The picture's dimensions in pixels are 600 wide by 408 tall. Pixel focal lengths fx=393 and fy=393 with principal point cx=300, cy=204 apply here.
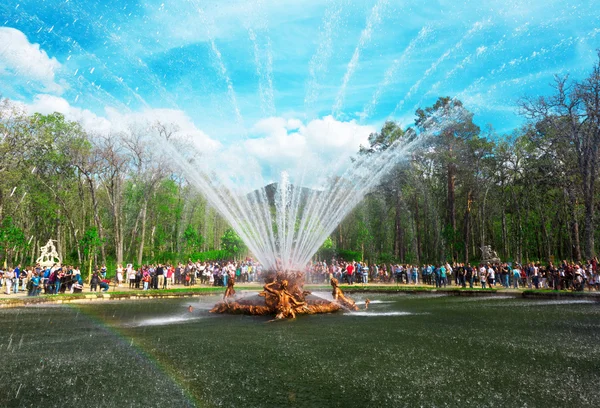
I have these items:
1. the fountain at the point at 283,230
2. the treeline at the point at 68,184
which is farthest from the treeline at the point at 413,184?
the fountain at the point at 283,230

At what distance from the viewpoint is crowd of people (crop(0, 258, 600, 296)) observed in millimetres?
26000

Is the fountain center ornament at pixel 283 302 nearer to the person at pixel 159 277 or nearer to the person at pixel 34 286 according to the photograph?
the person at pixel 34 286

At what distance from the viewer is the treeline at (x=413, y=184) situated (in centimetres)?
3298

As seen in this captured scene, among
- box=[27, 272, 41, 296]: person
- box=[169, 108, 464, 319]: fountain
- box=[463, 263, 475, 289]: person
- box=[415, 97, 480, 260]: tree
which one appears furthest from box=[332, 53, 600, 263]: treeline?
box=[27, 272, 41, 296]: person

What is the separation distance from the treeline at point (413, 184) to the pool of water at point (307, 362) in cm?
1993

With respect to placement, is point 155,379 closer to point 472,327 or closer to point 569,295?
point 472,327

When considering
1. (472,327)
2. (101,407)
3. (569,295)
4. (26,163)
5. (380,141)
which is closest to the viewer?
(101,407)

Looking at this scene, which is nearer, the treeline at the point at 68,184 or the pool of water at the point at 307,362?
the pool of water at the point at 307,362

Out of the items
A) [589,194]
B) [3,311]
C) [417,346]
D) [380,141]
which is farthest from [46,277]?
[380,141]

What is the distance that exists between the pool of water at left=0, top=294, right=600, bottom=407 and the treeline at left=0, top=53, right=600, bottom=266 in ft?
65.4

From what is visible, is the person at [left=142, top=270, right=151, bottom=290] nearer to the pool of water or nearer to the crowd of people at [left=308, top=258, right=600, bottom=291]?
the crowd of people at [left=308, top=258, right=600, bottom=291]

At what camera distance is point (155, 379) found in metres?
7.29

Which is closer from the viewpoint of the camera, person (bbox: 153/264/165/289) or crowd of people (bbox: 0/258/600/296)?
crowd of people (bbox: 0/258/600/296)

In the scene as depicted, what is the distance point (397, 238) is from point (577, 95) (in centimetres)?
3311
